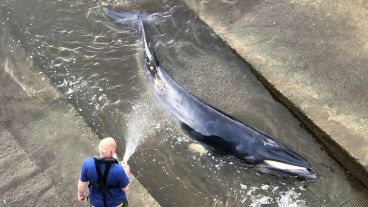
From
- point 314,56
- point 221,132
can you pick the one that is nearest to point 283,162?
point 221,132

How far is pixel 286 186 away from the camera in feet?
22.3

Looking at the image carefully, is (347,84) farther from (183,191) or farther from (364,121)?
(183,191)

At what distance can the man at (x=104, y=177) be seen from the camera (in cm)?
476

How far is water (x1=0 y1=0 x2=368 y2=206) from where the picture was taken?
680cm

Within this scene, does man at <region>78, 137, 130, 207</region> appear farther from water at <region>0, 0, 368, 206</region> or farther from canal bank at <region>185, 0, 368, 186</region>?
canal bank at <region>185, 0, 368, 186</region>

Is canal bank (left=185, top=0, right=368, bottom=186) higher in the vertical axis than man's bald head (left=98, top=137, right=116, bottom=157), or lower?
lower

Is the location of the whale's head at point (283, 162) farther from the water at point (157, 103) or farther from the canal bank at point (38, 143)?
the canal bank at point (38, 143)

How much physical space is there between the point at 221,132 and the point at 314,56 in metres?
2.09

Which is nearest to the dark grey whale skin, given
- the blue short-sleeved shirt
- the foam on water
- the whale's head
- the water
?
the whale's head

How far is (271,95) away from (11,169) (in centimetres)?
386

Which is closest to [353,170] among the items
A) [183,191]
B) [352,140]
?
[352,140]

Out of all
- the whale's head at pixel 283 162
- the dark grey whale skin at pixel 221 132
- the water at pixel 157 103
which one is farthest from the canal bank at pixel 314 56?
the dark grey whale skin at pixel 221 132

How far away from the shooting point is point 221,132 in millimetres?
7020

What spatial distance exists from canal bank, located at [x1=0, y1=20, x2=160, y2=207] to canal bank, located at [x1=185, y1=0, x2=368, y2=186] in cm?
267
